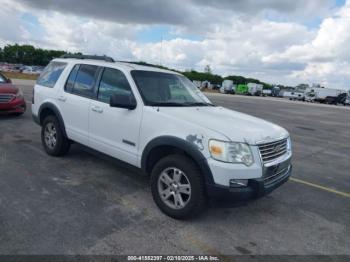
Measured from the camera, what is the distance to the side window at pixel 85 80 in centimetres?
515

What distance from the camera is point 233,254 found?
325 centimetres

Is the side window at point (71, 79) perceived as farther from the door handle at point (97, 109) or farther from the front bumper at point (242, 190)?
the front bumper at point (242, 190)

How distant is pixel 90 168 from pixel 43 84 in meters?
2.04

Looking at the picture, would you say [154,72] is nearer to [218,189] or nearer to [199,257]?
[218,189]

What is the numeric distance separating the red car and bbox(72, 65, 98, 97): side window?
5187mm

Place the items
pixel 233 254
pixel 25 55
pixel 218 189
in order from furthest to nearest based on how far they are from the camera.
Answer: pixel 25 55, pixel 218 189, pixel 233 254

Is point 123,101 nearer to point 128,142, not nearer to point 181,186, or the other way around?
point 128,142

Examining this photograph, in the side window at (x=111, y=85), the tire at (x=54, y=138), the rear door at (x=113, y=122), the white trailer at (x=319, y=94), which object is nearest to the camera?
the rear door at (x=113, y=122)

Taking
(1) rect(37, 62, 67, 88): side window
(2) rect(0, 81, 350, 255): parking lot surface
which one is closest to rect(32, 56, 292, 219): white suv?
(1) rect(37, 62, 67, 88): side window

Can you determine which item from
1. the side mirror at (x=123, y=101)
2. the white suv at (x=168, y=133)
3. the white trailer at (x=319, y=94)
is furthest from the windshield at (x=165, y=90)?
the white trailer at (x=319, y=94)

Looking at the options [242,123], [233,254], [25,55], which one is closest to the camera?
[233,254]

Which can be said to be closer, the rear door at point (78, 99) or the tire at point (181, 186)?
the tire at point (181, 186)

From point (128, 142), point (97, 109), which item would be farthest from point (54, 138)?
point (128, 142)

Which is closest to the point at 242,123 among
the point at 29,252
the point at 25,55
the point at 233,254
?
the point at 233,254
